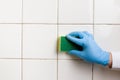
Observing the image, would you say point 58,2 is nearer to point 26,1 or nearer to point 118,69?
point 26,1

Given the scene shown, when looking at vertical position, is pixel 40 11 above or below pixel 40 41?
above

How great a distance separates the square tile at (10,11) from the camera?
3.83 ft

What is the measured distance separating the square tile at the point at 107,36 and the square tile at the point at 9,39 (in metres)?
0.39

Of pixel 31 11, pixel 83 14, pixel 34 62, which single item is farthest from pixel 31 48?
pixel 83 14

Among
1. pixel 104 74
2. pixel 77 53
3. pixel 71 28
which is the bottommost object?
pixel 104 74

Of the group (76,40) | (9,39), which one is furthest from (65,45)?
(9,39)

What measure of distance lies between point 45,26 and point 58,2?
0.13m

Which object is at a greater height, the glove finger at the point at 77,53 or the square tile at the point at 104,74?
the glove finger at the point at 77,53

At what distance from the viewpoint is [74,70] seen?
118 cm

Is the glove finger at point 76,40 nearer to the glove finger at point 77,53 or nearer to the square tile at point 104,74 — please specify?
the glove finger at point 77,53

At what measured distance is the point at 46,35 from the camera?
3.86ft

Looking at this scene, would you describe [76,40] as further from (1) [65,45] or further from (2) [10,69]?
(2) [10,69]

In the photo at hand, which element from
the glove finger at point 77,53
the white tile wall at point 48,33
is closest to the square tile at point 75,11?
the white tile wall at point 48,33

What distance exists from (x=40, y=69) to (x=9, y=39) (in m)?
0.21
